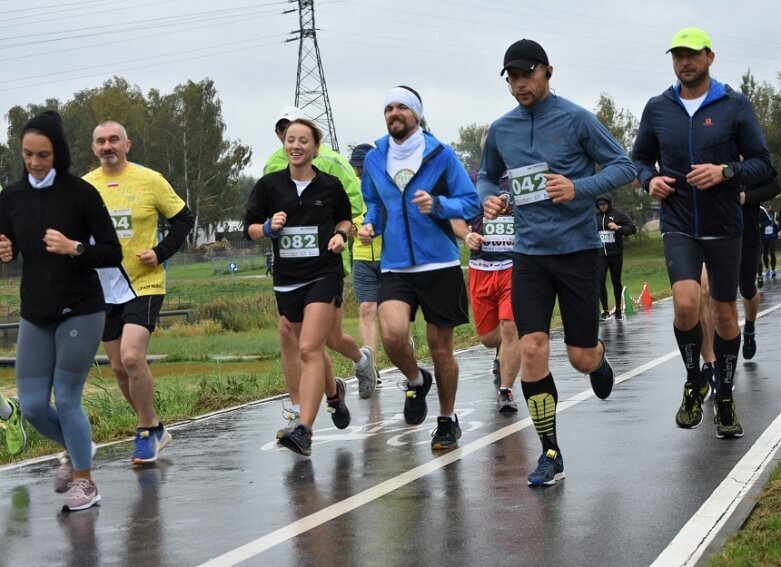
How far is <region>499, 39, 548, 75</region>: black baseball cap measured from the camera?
315 inches

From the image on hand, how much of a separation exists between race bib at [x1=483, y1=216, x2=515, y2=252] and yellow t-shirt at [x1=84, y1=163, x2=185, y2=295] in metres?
3.24

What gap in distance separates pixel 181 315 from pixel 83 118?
2297 inches

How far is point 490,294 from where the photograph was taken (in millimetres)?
11984

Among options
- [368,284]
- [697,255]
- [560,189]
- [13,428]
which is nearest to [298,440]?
[560,189]

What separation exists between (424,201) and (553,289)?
1.19 m

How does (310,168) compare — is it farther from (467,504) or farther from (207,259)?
(207,259)

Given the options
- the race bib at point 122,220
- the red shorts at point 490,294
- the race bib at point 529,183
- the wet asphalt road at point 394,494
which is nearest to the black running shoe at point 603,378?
the wet asphalt road at point 394,494

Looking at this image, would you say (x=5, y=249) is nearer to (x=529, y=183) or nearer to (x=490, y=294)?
(x=529, y=183)

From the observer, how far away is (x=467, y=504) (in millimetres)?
7375

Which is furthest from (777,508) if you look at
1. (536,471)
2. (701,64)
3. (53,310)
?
(53,310)

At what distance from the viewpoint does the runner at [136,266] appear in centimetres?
941

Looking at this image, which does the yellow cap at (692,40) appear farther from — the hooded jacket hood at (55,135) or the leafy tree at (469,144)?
the leafy tree at (469,144)

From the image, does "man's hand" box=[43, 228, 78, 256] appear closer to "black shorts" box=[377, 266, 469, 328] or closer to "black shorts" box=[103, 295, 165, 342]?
"black shorts" box=[103, 295, 165, 342]

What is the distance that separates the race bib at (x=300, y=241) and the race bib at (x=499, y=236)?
274 centimetres
